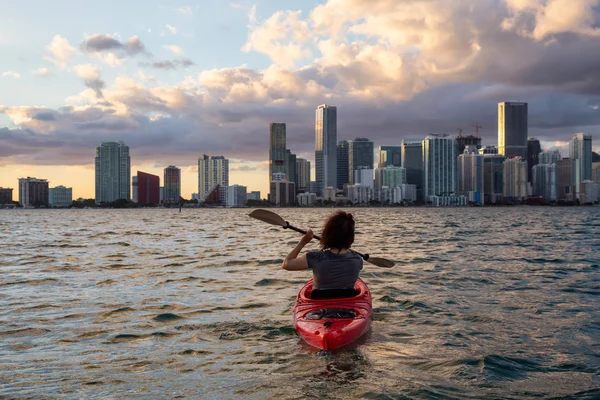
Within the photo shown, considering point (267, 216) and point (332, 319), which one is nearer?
point (332, 319)

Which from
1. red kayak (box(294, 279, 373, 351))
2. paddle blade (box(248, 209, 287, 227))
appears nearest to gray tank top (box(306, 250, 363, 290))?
red kayak (box(294, 279, 373, 351))

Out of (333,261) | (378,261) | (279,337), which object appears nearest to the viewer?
(333,261)

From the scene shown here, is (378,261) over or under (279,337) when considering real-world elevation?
over

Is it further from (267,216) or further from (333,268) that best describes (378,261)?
(333,268)

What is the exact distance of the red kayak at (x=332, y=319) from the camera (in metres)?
8.56

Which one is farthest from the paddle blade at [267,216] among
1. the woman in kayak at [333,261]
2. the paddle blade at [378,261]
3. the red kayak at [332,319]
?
the woman in kayak at [333,261]

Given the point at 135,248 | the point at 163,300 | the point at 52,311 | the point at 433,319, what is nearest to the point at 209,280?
the point at 163,300

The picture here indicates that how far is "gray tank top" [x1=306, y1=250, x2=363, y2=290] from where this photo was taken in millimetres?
9383

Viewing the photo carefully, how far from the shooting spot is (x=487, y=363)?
8344 millimetres

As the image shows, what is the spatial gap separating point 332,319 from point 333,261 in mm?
974

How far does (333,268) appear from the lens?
953 centimetres

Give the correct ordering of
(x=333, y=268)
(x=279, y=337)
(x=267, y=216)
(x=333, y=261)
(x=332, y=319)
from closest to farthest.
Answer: (x=332, y=319), (x=333, y=261), (x=333, y=268), (x=279, y=337), (x=267, y=216)

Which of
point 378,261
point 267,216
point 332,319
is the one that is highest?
point 267,216

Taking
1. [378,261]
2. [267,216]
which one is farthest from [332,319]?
[267,216]
